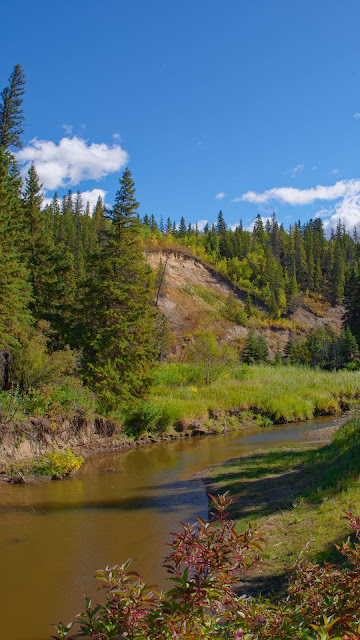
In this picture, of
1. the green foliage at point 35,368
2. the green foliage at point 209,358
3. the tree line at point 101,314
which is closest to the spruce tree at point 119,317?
the tree line at point 101,314

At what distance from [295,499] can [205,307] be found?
56811mm

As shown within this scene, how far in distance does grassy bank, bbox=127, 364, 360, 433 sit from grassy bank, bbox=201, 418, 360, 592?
790 centimetres

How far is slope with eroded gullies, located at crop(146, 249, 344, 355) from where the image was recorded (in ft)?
199

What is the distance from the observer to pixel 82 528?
9.88 m

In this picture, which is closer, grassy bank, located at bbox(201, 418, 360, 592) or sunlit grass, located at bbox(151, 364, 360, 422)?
grassy bank, located at bbox(201, 418, 360, 592)

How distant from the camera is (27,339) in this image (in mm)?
18797

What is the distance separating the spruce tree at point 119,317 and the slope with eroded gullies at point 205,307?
32982 mm

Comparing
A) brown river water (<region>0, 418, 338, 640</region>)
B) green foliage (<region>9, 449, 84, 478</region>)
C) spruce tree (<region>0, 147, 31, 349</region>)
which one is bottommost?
brown river water (<region>0, 418, 338, 640</region>)

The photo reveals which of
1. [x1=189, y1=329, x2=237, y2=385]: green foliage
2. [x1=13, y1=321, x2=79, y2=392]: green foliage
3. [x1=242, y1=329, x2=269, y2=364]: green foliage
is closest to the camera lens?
[x1=13, y1=321, x2=79, y2=392]: green foliage

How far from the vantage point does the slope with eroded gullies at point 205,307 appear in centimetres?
6056

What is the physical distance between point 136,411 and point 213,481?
28.2ft

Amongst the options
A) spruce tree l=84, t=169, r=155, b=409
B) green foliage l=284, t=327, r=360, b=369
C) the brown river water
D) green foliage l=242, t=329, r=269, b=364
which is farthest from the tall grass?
green foliage l=284, t=327, r=360, b=369

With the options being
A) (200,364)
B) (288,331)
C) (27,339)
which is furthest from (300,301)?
(27,339)

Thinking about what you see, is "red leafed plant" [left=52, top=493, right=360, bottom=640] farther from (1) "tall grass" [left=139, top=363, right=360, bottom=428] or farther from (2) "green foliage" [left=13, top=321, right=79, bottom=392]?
(1) "tall grass" [left=139, top=363, right=360, bottom=428]
